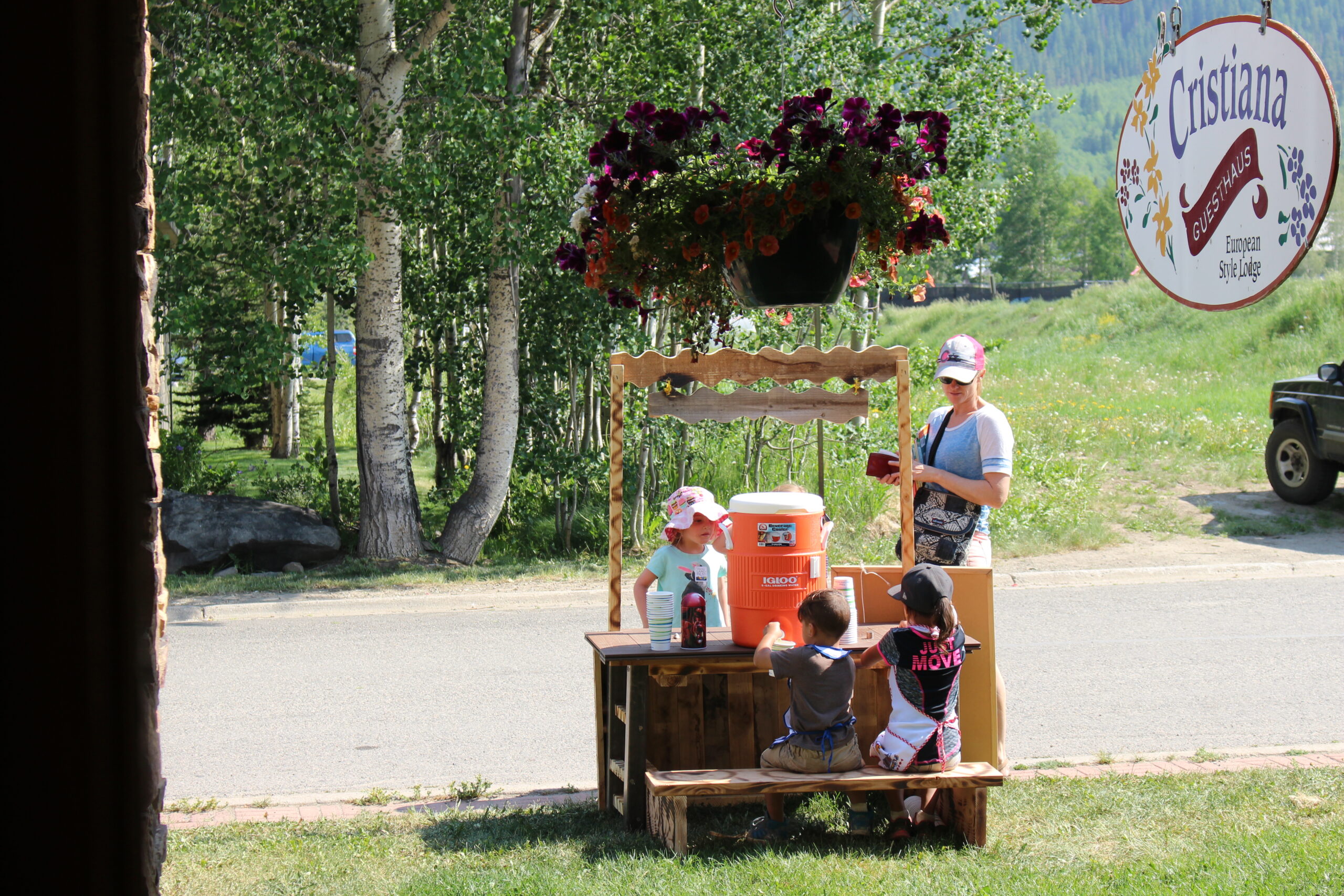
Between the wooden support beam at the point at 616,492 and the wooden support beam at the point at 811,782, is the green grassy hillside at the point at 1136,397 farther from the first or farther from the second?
the wooden support beam at the point at 811,782

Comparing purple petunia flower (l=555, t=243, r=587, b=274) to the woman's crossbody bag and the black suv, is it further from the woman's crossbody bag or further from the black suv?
the black suv

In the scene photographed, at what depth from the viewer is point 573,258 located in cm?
429

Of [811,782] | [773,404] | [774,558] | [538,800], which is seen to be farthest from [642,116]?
[538,800]

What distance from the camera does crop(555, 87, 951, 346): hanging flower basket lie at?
150 inches

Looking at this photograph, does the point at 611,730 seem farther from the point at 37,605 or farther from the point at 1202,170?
the point at 37,605

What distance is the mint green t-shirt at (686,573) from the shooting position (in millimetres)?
4957

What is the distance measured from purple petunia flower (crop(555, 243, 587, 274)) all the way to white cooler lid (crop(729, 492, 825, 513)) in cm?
102

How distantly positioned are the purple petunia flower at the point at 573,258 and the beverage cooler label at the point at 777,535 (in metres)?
1.14

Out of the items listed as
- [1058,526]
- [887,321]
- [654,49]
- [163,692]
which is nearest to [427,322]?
[654,49]

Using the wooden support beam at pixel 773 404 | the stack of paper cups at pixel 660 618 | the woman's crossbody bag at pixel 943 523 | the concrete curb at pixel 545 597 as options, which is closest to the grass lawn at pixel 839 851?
the stack of paper cups at pixel 660 618

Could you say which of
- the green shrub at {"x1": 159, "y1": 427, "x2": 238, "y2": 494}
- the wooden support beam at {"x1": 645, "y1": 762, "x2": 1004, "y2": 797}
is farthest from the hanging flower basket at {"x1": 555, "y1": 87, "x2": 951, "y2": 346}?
the green shrub at {"x1": 159, "y1": 427, "x2": 238, "y2": 494}

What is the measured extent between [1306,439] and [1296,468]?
435mm

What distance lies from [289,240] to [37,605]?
995 centimetres

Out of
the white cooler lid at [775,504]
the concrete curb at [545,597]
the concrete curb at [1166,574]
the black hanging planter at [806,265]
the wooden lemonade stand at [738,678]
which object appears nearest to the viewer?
the black hanging planter at [806,265]
